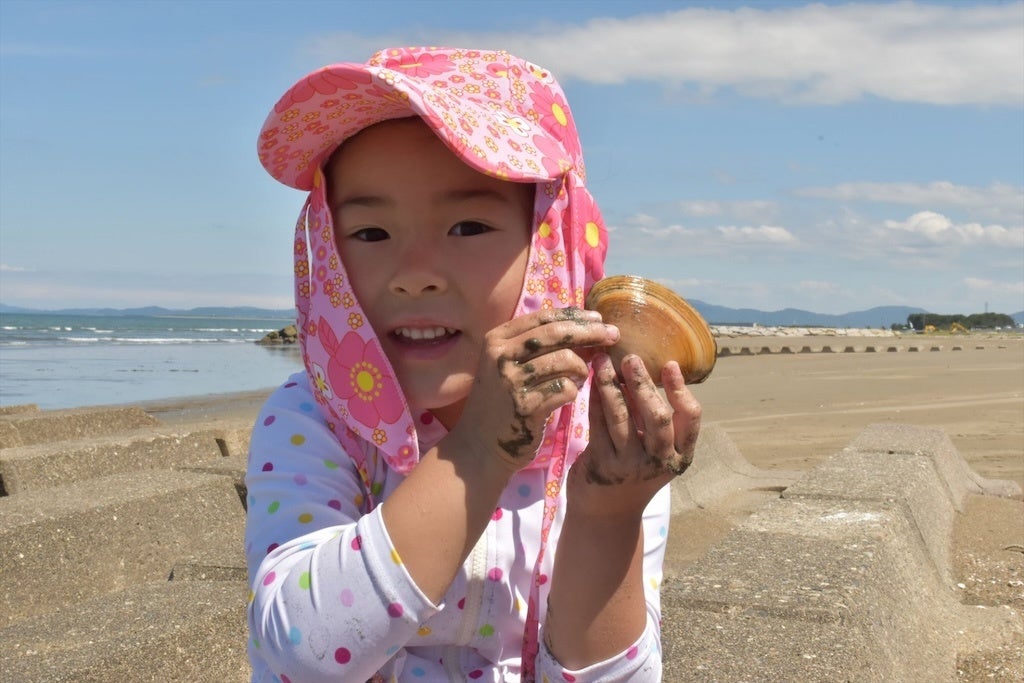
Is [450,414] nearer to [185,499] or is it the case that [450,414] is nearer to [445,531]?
[445,531]

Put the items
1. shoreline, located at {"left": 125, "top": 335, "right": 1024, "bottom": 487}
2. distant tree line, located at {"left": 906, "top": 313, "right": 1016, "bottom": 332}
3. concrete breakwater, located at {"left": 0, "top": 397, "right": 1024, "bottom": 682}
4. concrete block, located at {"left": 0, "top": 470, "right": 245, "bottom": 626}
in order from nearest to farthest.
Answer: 1. concrete breakwater, located at {"left": 0, "top": 397, "right": 1024, "bottom": 682}
2. concrete block, located at {"left": 0, "top": 470, "right": 245, "bottom": 626}
3. shoreline, located at {"left": 125, "top": 335, "right": 1024, "bottom": 487}
4. distant tree line, located at {"left": 906, "top": 313, "right": 1016, "bottom": 332}

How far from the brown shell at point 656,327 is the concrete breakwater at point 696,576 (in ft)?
3.39

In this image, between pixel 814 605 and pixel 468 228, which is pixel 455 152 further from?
pixel 814 605

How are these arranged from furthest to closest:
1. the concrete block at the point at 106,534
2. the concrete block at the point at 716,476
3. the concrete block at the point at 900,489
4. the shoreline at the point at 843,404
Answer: the shoreline at the point at 843,404 → the concrete block at the point at 716,476 → the concrete block at the point at 900,489 → the concrete block at the point at 106,534

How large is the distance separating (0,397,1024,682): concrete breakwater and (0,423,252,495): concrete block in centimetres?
1

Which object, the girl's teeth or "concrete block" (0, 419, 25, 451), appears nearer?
the girl's teeth

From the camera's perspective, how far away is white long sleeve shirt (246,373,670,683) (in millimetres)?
1657

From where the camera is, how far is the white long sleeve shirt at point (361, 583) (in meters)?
1.66

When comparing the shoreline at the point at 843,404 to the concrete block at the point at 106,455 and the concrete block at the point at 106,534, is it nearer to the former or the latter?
the concrete block at the point at 106,455

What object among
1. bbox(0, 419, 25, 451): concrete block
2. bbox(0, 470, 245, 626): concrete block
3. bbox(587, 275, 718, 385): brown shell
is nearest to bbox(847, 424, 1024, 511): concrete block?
bbox(0, 470, 245, 626): concrete block

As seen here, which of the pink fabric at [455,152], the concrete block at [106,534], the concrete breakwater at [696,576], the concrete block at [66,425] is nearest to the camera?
the pink fabric at [455,152]

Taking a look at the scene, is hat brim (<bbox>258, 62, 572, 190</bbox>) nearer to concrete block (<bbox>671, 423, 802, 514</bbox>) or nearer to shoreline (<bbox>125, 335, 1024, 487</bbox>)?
concrete block (<bbox>671, 423, 802, 514</bbox>)

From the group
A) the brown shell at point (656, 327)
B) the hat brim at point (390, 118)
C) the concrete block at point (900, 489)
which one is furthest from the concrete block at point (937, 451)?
the hat brim at point (390, 118)

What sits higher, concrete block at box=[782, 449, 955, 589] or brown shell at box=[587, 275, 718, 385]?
brown shell at box=[587, 275, 718, 385]
